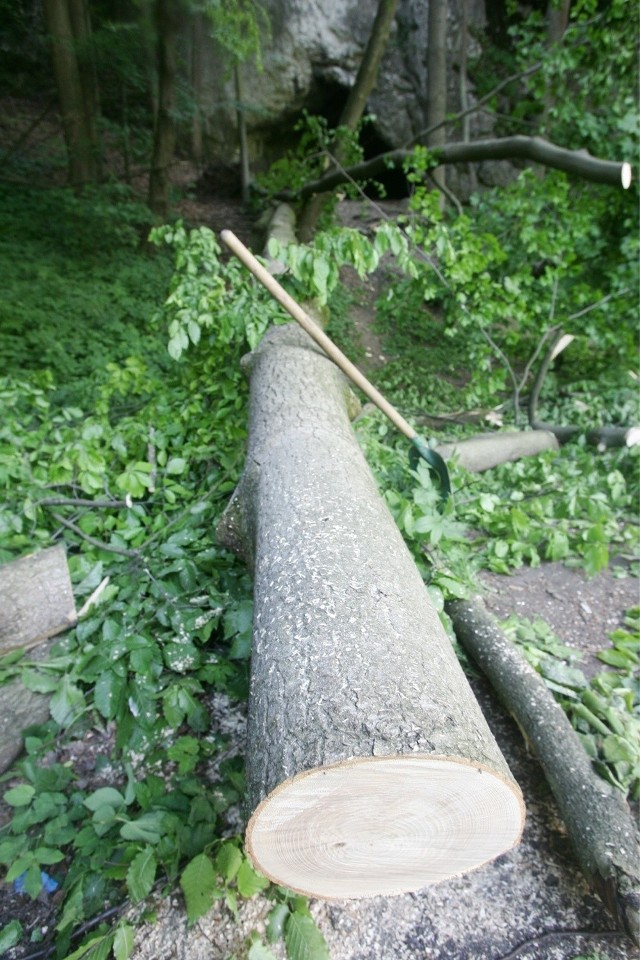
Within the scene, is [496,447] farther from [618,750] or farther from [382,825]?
[382,825]

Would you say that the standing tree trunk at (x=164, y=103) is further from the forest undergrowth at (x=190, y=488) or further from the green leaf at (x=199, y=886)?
the green leaf at (x=199, y=886)

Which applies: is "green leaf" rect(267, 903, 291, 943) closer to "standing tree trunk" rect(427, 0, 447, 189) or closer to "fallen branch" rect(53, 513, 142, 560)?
"fallen branch" rect(53, 513, 142, 560)

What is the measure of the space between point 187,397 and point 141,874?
8.62 ft

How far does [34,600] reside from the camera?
218cm

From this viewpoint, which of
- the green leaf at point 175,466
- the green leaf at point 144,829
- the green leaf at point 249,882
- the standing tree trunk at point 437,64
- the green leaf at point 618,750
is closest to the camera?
the green leaf at point 249,882

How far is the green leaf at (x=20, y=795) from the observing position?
5.28 feet

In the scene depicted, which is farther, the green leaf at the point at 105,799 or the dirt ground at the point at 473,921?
the green leaf at the point at 105,799

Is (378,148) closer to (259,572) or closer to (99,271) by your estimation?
(99,271)

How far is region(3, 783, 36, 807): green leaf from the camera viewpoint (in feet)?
5.28

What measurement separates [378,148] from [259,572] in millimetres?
9713

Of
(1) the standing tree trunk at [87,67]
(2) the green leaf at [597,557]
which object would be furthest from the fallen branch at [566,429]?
(1) the standing tree trunk at [87,67]

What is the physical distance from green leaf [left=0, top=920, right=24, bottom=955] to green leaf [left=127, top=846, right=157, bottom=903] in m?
0.32

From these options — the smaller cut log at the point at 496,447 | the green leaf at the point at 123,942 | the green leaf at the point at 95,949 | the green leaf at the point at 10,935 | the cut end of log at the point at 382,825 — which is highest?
the smaller cut log at the point at 496,447

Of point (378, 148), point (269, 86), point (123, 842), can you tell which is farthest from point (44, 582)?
point (378, 148)
